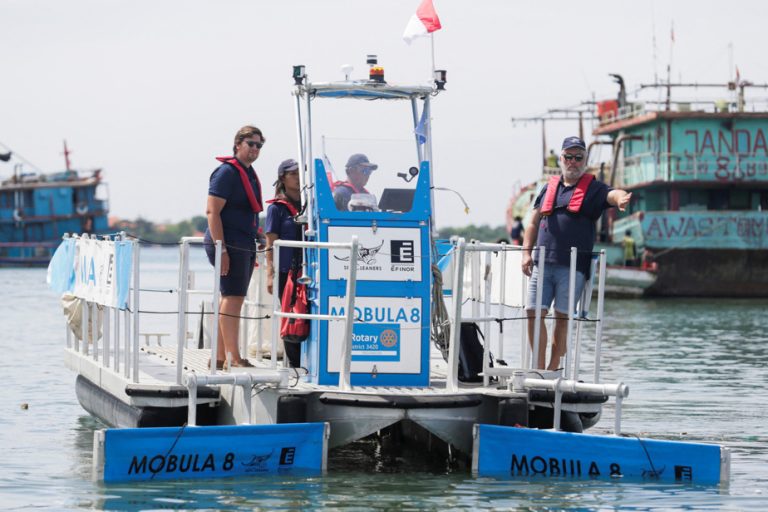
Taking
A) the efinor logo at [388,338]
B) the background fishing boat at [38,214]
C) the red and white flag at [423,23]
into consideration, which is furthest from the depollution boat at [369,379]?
the background fishing boat at [38,214]

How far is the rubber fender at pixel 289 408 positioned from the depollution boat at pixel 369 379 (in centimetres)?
1

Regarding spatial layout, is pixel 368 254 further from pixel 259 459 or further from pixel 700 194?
pixel 700 194

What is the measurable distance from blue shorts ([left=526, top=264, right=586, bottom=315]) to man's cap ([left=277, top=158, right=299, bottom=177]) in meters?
2.28

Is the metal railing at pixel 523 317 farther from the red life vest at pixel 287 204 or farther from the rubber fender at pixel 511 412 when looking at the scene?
the red life vest at pixel 287 204

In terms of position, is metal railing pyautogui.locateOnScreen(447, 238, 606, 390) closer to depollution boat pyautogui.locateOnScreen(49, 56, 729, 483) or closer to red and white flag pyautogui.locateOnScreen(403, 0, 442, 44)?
depollution boat pyautogui.locateOnScreen(49, 56, 729, 483)

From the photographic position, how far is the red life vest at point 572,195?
11281mm

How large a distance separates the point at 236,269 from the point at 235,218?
1.35ft

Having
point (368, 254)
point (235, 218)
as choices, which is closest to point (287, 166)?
point (235, 218)

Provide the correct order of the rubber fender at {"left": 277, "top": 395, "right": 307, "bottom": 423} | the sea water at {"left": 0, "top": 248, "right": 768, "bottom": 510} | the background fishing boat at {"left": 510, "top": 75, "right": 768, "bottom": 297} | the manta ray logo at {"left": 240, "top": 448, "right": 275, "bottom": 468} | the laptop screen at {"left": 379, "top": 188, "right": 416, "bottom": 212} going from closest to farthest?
1. the sea water at {"left": 0, "top": 248, "right": 768, "bottom": 510}
2. the manta ray logo at {"left": 240, "top": 448, "right": 275, "bottom": 468}
3. the rubber fender at {"left": 277, "top": 395, "right": 307, "bottom": 423}
4. the laptop screen at {"left": 379, "top": 188, "right": 416, "bottom": 212}
5. the background fishing boat at {"left": 510, "top": 75, "right": 768, "bottom": 297}

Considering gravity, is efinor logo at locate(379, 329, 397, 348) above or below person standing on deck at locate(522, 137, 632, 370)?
below

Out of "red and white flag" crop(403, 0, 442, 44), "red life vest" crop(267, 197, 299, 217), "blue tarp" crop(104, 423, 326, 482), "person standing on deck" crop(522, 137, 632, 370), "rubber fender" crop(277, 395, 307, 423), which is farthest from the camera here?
"red and white flag" crop(403, 0, 442, 44)

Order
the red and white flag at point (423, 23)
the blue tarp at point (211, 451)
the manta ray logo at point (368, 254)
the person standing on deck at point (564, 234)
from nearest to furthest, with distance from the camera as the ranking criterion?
the blue tarp at point (211, 451) → the manta ray logo at point (368, 254) → the person standing on deck at point (564, 234) → the red and white flag at point (423, 23)

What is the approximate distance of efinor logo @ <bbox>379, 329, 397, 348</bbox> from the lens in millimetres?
10766

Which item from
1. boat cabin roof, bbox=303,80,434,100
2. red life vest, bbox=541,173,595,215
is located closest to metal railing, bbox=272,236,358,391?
boat cabin roof, bbox=303,80,434,100
